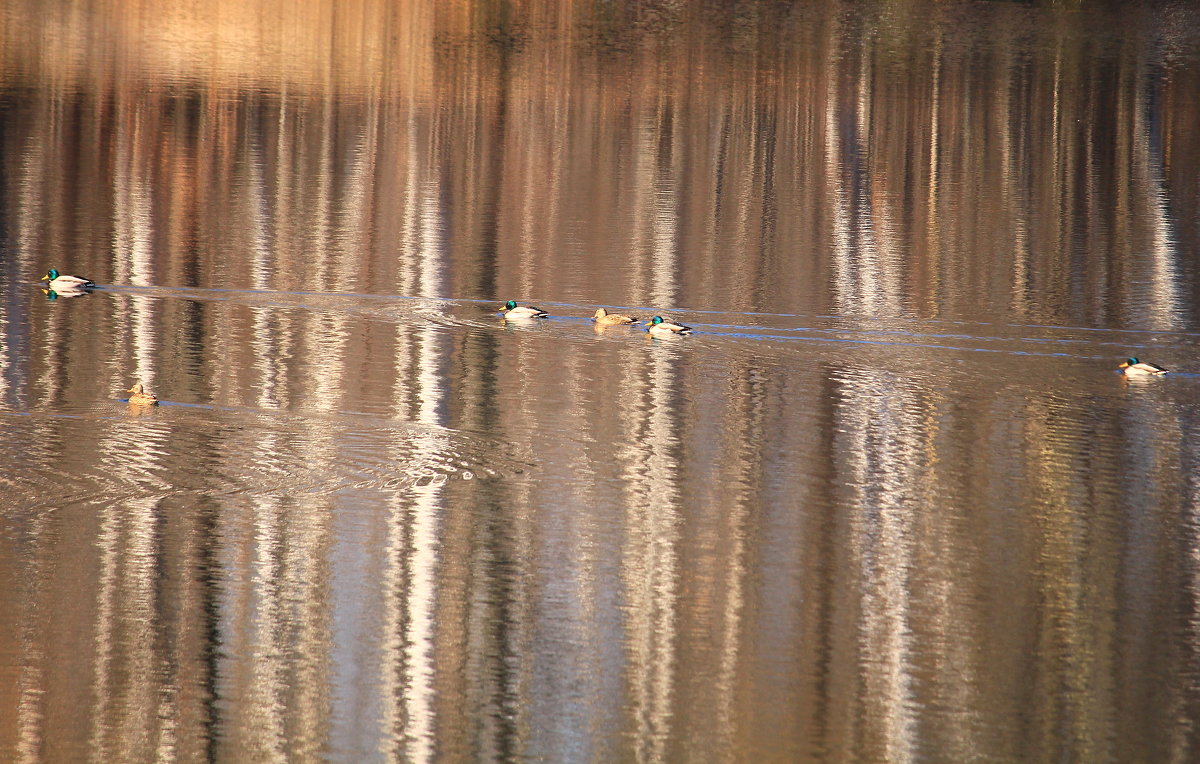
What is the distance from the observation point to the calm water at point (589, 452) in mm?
10078

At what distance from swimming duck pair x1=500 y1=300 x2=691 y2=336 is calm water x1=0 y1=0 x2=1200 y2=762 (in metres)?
0.16

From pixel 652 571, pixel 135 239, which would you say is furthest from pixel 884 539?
pixel 135 239

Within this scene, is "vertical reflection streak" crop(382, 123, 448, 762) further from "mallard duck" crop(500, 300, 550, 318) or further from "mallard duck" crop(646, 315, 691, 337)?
"mallard duck" crop(646, 315, 691, 337)

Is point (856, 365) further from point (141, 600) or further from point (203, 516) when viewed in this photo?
point (141, 600)

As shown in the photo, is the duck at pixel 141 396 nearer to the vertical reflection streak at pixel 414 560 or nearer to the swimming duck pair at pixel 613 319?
the vertical reflection streak at pixel 414 560

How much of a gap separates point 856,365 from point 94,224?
11926mm

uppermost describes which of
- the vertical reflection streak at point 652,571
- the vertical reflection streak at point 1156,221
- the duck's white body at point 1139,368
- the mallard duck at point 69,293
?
the vertical reflection streak at point 1156,221

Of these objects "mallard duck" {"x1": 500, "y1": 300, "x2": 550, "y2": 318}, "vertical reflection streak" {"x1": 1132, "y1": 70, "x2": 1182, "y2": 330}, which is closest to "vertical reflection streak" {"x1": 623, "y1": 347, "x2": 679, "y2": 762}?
"mallard duck" {"x1": 500, "y1": 300, "x2": 550, "y2": 318}

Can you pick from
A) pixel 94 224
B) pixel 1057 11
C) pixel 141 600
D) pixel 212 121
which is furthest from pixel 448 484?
pixel 1057 11

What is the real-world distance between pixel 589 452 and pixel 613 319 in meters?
4.91

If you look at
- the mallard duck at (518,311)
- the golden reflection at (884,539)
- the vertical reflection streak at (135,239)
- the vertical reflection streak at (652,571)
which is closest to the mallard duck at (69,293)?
the vertical reflection streak at (135,239)

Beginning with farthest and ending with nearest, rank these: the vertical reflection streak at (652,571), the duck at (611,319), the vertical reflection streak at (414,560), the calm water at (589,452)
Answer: the duck at (611,319) < the calm water at (589,452) < the vertical reflection streak at (652,571) < the vertical reflection streak at (414,560)

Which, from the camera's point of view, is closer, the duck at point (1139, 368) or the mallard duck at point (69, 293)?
the duck at point (1139, 368)

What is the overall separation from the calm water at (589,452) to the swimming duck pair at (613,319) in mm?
162
